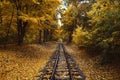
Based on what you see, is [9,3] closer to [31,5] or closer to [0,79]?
[31,5]

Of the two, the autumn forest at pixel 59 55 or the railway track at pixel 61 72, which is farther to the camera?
the autumn forest at pixel 59 55

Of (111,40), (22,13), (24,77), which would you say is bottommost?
(24,77)

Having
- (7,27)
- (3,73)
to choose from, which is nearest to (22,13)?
(7,27)

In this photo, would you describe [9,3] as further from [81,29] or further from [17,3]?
[81,29]

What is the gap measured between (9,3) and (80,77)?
44.5 feet

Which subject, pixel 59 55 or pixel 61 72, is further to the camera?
pixel 59 55

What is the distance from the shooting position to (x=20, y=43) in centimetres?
2789

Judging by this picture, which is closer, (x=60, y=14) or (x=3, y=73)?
(x=3, y=73)

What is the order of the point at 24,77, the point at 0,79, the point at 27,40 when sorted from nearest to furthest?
1. the point at 0,79
2. the point at 24,77
3. the point at 27,40

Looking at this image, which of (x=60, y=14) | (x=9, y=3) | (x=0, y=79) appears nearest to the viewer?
(x=0, y=79)

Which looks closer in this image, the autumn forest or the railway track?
the railway track

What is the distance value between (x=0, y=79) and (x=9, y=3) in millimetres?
12948

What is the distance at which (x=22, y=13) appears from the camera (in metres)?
24.2

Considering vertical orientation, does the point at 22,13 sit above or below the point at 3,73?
above
